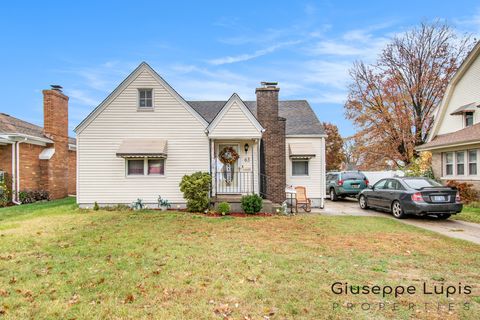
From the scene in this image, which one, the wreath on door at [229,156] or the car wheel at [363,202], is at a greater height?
the wreath on door at [229,156]

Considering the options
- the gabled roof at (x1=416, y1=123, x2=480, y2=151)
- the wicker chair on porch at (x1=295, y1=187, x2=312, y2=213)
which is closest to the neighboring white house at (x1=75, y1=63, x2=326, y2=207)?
the wicker chair on porch at (x1=295, y1=187, x2=312, y2=213)

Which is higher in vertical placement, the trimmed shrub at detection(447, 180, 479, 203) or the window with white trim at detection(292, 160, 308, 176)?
the window with white trim at detection(292, 160, 308, 176)

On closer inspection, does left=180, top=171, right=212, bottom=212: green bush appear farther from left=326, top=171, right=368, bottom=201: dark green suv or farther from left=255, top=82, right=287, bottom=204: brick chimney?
left=326, top=171, right=368, bottom=201: dark green suv

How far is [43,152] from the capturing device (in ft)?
51.3

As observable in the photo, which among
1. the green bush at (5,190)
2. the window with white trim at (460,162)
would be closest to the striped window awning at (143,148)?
the green bush at (5,190)

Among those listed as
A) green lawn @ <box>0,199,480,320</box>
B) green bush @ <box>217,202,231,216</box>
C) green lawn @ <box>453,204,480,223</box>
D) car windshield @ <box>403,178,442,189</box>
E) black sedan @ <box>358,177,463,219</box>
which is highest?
car windshield @ <box>403,178,442,189</box>

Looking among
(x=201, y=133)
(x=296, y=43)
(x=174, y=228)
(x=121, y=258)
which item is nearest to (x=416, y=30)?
(x=296, y=43)

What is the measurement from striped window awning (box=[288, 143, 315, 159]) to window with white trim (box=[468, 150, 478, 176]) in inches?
315

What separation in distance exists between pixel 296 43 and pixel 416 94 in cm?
1441

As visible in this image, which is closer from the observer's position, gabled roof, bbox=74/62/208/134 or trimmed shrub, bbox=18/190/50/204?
gabled roof, bbox=74/62/208/134

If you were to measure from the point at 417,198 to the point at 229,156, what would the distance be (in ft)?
24.8

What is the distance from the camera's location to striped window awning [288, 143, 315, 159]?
13.6 meters

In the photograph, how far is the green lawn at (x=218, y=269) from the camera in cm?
355

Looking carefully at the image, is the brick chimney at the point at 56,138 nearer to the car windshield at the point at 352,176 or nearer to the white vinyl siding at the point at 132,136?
the white vinyl siding at the point at 132,136
